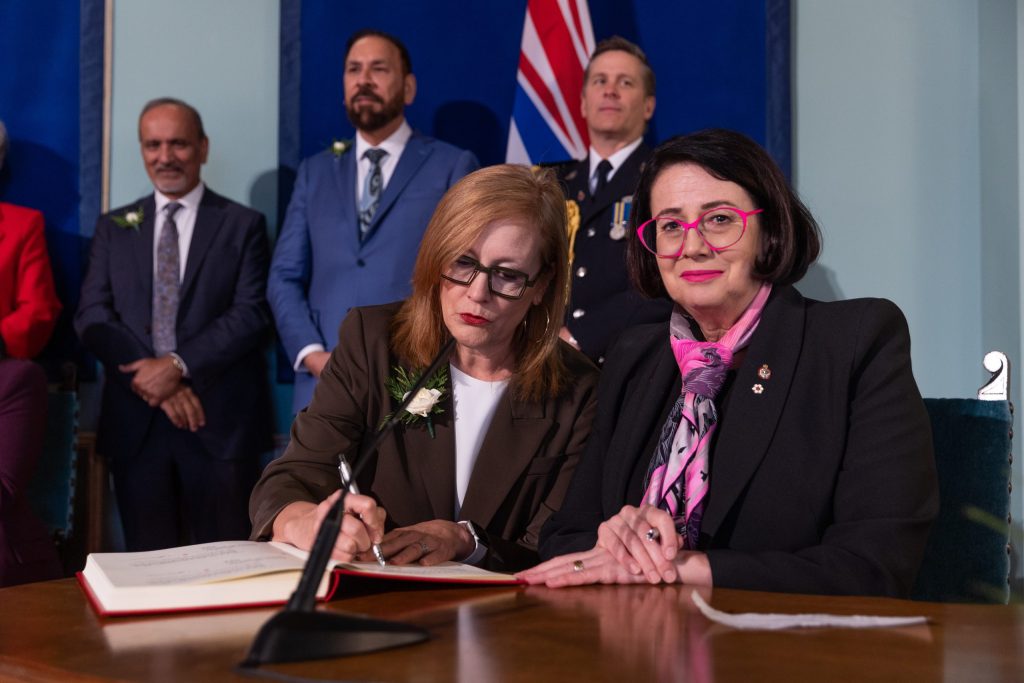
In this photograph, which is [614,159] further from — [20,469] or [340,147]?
[20,469]

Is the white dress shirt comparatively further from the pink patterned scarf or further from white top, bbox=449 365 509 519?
the pink patterned scarf

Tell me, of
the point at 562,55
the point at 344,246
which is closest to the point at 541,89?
the point at 562,55

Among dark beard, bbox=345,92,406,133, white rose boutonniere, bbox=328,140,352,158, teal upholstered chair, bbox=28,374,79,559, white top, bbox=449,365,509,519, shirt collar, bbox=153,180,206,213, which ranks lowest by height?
teal upholstered chair, bbox=28,374,79,559

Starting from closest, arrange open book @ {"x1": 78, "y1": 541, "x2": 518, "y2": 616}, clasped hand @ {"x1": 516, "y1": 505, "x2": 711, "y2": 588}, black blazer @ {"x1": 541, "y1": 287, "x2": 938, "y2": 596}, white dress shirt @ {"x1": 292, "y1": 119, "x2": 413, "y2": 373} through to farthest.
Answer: open book @ {"x1": 78, "y1": 541, "x2": 518, "y2": 616} → clasped hand @ {"x1": 516, "y1": 505, "x2": 711, "y2": 588} → black blazer @ {"x1": 541, "y1": 287, "x2": 938, "y2": 596} → white dress shirt @ {"x1": 292, "y1": 119, "x2": 413, "y2": 373}

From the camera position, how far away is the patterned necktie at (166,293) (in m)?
4.46

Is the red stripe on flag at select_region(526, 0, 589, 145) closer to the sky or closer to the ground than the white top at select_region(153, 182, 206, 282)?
closer to the sky

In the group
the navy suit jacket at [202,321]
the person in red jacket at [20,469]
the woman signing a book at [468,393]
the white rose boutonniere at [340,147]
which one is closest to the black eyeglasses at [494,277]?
the woman signing a book at [468,393]

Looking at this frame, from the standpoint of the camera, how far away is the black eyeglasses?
2191mm

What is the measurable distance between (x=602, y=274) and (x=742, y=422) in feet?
5.92

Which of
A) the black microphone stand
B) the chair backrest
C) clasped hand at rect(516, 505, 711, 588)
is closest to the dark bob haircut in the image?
clasped hand at rect(516, 505, 711, 588)

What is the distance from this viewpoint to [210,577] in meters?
1.35

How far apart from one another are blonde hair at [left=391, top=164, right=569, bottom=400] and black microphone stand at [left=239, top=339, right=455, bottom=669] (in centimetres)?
112

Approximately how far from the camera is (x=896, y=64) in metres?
3.87

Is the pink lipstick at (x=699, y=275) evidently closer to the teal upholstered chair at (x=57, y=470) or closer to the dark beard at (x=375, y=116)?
the dark beard at (x=375, y=116)
